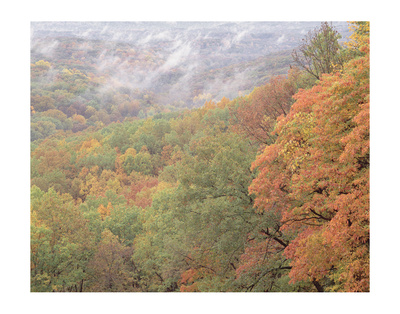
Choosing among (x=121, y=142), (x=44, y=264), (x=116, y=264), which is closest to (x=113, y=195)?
(x=116, y=264)

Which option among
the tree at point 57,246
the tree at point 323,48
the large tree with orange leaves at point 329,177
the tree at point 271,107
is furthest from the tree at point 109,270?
the tree at point 323,48

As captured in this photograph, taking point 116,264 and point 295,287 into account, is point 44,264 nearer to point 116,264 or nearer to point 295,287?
point 116,264

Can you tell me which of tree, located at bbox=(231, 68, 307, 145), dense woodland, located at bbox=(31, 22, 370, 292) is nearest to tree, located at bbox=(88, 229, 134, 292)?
dense woodland, located at bbox=(31, 22, 370, 292)

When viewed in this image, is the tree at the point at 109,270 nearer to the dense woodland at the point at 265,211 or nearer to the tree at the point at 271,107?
the dense woodland at the point at 265,211

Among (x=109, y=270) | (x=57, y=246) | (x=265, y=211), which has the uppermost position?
(x=265, y=211)

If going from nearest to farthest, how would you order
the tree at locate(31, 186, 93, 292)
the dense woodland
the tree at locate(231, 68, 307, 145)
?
the dense woodland
the tree at locate(31, 186, 93, 292)
the tree at locate(231, 68, 307, 145)

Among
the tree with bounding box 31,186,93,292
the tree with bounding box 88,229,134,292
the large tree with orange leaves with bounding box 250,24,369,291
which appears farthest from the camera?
the tree with bounding box 88,229,134,292

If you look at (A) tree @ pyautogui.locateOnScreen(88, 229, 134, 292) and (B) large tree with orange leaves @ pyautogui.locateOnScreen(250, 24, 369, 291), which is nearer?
(B) large tree with orange leaves @ pyautogui.locateOnScreen(250, 24, 369, 291)

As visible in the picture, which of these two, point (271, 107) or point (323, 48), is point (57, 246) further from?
point (323, 48)

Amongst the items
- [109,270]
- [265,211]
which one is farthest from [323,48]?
[109,270]

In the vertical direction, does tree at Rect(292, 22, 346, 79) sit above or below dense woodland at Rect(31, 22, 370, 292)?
above

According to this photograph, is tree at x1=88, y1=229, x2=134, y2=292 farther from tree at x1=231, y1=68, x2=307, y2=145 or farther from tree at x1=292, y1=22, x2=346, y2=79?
tree at x1=292, y1=22, x2=346, y2=79
